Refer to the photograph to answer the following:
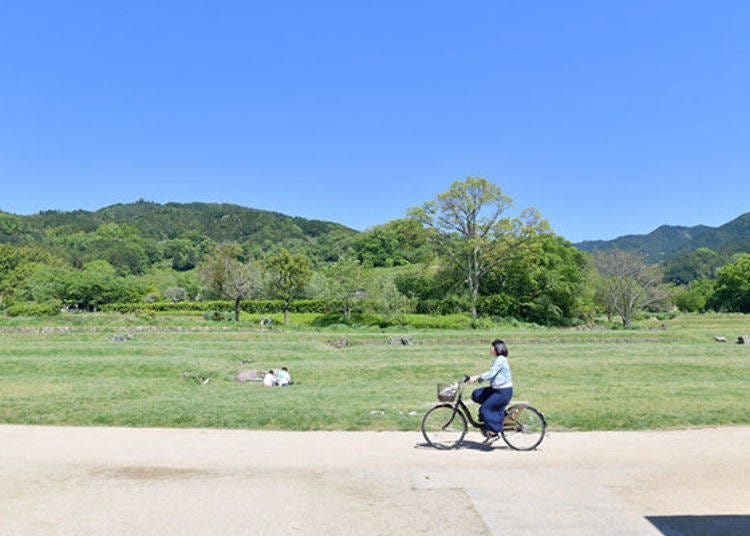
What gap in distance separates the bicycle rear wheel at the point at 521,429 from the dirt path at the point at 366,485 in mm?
275

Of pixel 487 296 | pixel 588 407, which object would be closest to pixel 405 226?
pixel 487 296

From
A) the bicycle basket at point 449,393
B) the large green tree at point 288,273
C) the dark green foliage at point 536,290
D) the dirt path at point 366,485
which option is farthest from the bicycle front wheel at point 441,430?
the dark green foliage at point 536,290

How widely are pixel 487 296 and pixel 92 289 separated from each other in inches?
2070

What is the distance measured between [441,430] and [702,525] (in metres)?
5.10

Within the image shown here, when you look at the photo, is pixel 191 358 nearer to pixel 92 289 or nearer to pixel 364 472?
pixel 364 472

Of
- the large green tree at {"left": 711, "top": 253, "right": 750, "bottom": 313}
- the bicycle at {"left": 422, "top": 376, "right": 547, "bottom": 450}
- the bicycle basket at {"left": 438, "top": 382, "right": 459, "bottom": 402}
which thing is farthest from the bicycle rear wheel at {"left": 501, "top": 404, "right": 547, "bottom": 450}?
the large green tree at {"left": 711, "top": 253, "right": 750, "bottom": 313}

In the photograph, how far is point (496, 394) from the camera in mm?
9961

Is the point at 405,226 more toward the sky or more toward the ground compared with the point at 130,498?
more toward the sky

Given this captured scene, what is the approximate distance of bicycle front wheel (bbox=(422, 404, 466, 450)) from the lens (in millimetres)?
10219

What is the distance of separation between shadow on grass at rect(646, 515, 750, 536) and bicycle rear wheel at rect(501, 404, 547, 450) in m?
3.55

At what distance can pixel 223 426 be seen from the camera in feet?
41.1

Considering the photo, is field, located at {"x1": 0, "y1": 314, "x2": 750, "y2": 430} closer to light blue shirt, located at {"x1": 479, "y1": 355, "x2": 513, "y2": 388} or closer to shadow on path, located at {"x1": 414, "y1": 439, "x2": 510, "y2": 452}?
shadow on path, located at {"x1": 414, "y1": 439, "x2": 510, "y2": 452}

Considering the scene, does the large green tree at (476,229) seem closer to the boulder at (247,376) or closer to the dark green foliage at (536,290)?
the dark green foliage at (536,290)

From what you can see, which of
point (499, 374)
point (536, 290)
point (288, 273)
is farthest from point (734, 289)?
point (499, 374)
